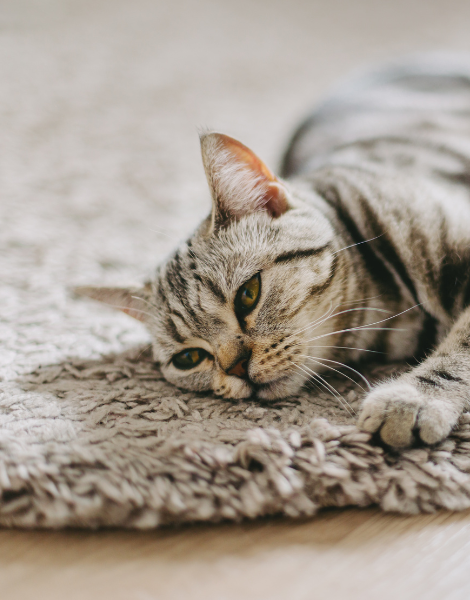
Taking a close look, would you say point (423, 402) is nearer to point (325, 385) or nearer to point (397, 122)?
point (325, 385)

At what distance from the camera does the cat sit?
835 mm

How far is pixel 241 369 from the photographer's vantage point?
0.84 meters

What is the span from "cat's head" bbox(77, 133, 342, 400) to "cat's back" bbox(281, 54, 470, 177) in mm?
369

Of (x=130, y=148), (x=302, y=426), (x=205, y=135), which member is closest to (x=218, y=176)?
(x=205, y=135)

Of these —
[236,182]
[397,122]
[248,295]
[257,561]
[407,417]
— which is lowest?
[257,561]

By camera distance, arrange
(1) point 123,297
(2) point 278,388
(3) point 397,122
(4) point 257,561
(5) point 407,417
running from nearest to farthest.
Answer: (4) point 257,561 → (5) point 407,417 → (2) point 278,388 → (1) point 123,297 → (3) point 397,122

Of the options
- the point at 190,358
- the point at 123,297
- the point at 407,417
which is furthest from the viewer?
the point at 123,297

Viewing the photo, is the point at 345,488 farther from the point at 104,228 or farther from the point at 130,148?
the point at 130,148

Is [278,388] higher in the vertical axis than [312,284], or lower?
lower

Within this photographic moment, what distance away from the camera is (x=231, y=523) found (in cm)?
62

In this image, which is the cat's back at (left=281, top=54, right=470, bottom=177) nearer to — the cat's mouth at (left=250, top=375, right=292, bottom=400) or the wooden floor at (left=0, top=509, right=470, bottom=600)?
the cat's mouth at (left=250, top=375, right=292, bottom=400)

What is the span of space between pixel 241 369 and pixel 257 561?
1.11 feet

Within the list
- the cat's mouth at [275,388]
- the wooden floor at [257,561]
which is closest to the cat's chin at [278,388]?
the cat's mouth at [275,388]

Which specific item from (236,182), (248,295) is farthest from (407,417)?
(236,182)
